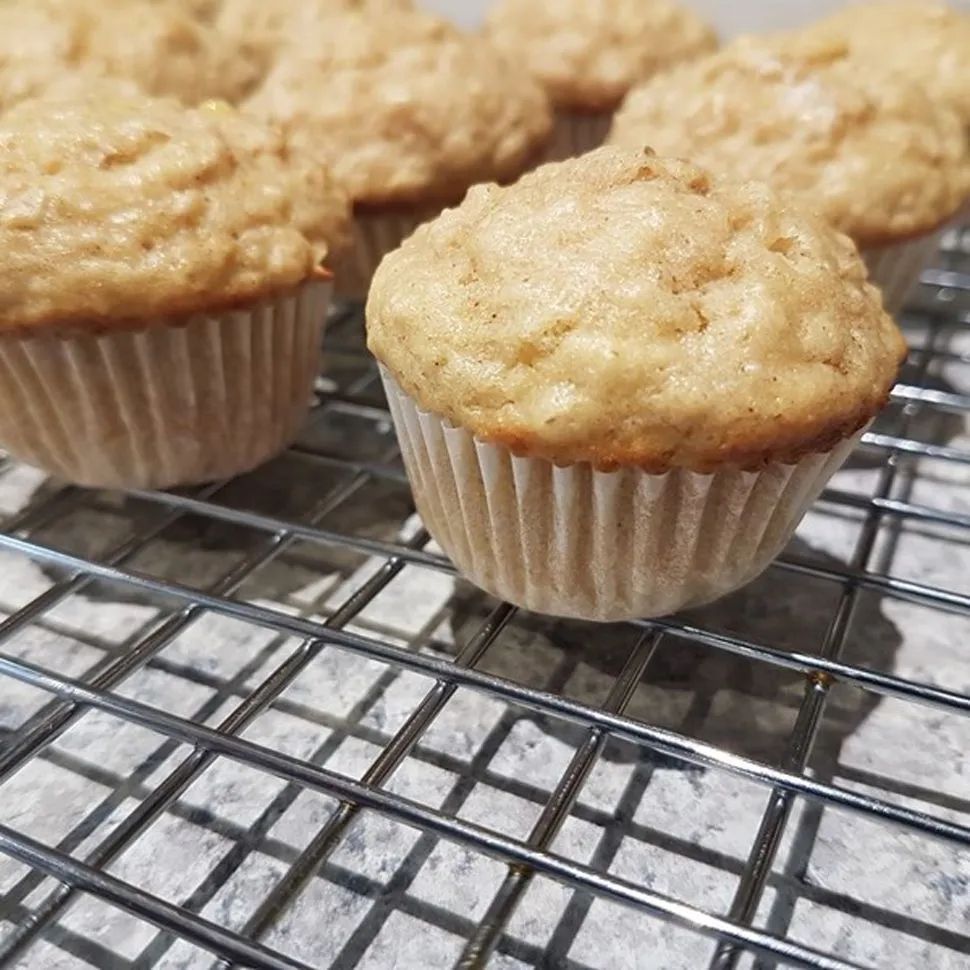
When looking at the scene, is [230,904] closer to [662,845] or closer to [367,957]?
[367,957]

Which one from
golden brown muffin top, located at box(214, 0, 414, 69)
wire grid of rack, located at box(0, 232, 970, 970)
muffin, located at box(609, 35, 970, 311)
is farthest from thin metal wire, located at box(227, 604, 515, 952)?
golden brown muffin top, located at box(214, 0, 414, 69)

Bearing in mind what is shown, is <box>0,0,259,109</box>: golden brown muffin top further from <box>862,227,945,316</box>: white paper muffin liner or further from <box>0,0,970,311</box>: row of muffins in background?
<box>862,227,945,316</box>: white paper muffin liner

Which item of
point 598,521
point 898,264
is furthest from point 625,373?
point 898,264

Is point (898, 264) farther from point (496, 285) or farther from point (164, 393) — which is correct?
point (164, 393)

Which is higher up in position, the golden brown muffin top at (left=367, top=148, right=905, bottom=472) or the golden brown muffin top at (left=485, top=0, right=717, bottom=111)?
the golden brown muffin top at (left=367, top=148, right=905, bottom=472)

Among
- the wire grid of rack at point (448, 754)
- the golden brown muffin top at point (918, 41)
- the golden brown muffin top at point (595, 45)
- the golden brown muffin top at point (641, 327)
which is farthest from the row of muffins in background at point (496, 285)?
the golden brown muffin top at point (595, 45)

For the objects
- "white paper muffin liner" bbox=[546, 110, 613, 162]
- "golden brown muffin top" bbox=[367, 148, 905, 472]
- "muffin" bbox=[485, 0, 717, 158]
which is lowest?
"white paper muffin liner" bbox=[546, 110, 613, 162]
